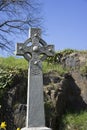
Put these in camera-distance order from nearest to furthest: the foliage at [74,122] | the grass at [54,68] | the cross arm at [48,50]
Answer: the cross arm at [48,50]
the foliage at [74,122]
the grass at [54,68]

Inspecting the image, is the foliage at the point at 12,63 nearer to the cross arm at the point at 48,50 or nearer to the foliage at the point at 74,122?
the foliage at the point at 74,122

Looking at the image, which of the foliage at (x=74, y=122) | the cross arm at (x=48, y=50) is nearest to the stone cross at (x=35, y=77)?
the cross arm at (x=48, y=50)

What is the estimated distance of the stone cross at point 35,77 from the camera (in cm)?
834

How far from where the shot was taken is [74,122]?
10180mm

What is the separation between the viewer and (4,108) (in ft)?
34.5

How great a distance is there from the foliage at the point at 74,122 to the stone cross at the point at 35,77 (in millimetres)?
1958

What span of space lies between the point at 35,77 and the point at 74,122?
225 centimetres

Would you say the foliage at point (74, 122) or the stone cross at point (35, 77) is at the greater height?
the stone cross at point (35, 77)

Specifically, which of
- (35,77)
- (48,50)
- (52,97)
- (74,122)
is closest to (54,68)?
(52,97)

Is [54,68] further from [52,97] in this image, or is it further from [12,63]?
[52,97]

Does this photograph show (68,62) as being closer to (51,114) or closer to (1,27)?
(51,114)

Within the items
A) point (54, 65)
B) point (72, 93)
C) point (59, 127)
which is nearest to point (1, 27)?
point (54, 65)

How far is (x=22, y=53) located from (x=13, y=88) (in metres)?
2.33

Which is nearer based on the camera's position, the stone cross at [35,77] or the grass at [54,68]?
the stone cross at [35,77]
